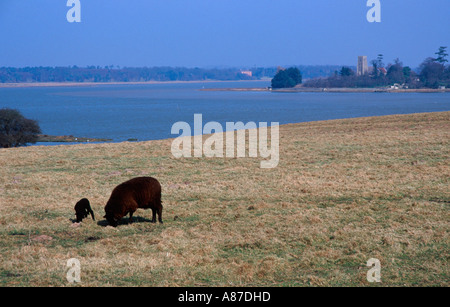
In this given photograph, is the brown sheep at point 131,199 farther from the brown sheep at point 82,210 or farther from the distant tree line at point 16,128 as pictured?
the distant tree line at point 16,128

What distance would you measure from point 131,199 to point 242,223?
2.83m

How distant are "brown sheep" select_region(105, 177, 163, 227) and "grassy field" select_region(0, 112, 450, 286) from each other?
406 mm

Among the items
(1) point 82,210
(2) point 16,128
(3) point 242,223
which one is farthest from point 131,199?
(2) point 16,128

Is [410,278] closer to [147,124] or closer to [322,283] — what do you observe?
[322,283]

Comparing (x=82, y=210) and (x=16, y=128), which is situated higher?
(x=16, y=128)

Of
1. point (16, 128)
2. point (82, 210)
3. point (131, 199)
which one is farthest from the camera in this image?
point (16, 128)

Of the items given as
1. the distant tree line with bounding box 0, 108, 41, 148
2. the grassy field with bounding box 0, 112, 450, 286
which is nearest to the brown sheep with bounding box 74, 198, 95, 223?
the grassy field with bounding box 0, 112, 450, 286

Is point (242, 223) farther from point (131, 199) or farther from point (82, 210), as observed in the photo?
point (82, 210)

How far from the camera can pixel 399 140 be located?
28547 mm

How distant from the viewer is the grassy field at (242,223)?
9.33 metres

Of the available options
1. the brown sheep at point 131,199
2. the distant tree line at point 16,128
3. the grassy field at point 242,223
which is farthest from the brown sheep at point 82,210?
the distant tree line at point 16,128

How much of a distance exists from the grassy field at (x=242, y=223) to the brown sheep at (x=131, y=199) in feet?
1.33

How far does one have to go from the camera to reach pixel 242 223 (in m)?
13.0

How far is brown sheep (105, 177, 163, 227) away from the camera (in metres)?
12.5
